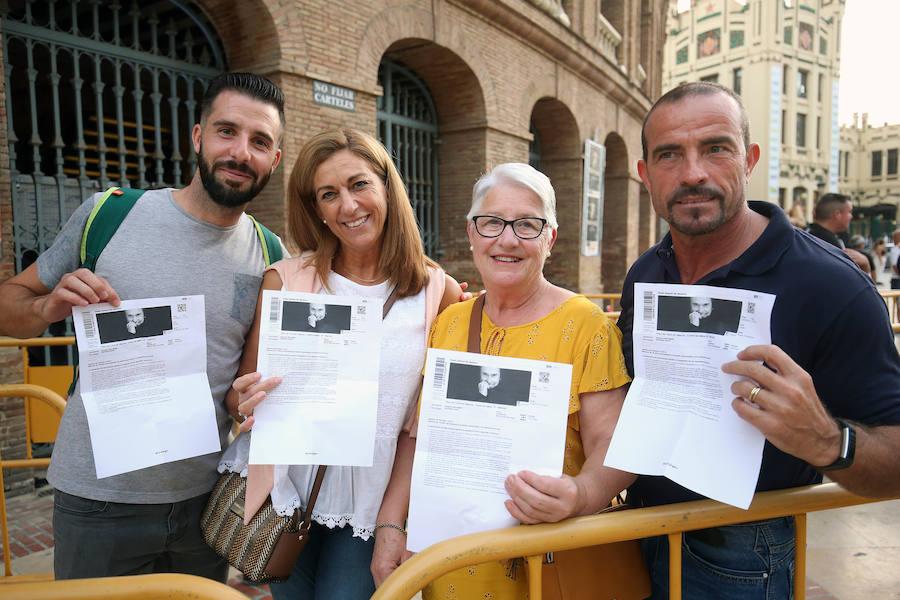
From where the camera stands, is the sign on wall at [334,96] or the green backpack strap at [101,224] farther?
the sign on wall at [334,96]

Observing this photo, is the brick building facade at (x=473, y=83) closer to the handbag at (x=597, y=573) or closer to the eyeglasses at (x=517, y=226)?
the eyeglasses at (x=517, y=226)

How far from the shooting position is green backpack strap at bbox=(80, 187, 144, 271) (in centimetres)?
183

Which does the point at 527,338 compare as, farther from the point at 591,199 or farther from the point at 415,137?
the point at 591,199

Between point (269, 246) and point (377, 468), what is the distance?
988 mm

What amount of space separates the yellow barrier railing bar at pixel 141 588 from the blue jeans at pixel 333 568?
664mm

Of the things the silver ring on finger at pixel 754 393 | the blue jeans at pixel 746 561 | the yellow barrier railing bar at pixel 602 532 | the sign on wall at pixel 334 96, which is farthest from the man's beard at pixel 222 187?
the sign on wall at pixel 334 96

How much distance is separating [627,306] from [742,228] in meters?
0.42

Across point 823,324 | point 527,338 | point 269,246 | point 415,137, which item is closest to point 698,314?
point 823,324

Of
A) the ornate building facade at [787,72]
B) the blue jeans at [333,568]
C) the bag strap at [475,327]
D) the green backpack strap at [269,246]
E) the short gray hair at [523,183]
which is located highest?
the ornate building facade at [787,72]

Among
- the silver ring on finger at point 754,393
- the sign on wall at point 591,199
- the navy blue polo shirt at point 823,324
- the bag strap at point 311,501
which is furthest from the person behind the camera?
the sign on wall at point 591,199

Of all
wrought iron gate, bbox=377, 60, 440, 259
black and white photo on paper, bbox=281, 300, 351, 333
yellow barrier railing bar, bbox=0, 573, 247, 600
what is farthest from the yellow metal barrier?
wrought iron gate, bbox=377, 60, 440, 259

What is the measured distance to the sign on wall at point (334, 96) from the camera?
21.5 ft

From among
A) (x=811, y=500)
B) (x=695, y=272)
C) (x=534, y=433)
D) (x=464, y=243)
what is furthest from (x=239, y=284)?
(x=464, y=243)

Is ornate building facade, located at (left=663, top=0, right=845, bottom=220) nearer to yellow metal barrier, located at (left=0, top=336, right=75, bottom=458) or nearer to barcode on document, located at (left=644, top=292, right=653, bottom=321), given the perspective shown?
yellow metal barrier, located at (left=0, top=336, right=75, bottom=458)
